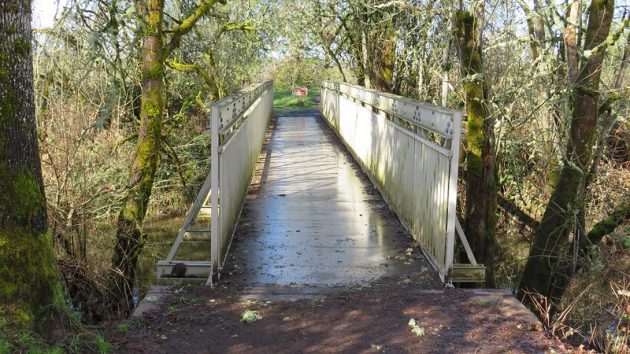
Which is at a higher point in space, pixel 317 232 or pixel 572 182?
pixel 572 182

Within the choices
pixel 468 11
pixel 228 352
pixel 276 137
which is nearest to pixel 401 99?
pixel 468 11

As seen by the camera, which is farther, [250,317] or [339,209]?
[339,209]

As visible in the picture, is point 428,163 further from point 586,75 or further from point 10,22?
point 10,22

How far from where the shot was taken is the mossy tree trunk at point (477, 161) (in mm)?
8688

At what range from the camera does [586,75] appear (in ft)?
26.9

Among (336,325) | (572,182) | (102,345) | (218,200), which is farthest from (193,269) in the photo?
(572,182)

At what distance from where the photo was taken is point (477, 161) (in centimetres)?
874

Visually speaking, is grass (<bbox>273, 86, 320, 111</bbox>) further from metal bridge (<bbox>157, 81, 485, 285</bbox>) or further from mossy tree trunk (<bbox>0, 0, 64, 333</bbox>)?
mossy tree trunk (<bbox>0, 0, 64, 333</bbox>)

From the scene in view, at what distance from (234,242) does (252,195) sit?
271 cm

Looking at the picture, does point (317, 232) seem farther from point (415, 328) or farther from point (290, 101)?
point (290, 101)

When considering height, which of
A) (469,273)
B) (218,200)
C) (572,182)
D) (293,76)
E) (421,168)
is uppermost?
(293,76)

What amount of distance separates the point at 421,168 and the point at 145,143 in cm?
426

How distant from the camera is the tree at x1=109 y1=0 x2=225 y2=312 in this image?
8570 millimetres

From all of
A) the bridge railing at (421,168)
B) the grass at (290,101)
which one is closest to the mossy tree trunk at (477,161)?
the bridge railing at (421,168)
